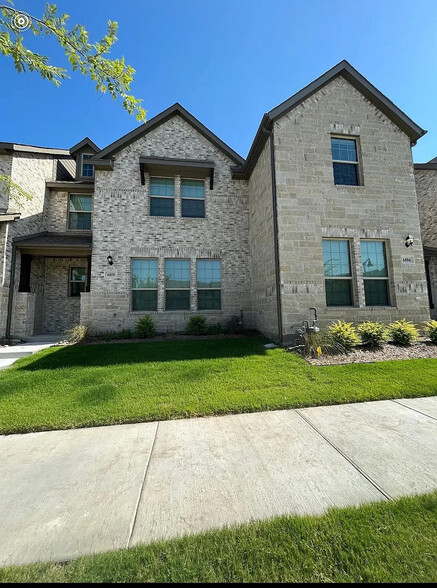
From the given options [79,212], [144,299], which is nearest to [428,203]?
[144,299]

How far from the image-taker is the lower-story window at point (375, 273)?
8.46 meters

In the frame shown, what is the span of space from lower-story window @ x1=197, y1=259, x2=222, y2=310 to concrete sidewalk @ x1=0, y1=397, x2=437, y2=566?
6983mm

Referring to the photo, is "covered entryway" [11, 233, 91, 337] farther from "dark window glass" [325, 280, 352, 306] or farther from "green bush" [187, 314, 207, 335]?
"dark window glass" [325, 280, 352, 306]

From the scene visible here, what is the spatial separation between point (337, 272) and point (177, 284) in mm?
5762

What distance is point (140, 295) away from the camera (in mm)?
10297

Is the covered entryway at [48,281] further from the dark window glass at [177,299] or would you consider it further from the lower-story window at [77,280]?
the dark window glass at [177,299]

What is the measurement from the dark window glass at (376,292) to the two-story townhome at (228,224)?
0.15 feet

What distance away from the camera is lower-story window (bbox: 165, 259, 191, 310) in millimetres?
10414

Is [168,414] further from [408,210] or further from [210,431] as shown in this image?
[408,210]

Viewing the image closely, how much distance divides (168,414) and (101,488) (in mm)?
1513

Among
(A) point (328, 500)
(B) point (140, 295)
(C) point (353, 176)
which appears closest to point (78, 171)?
(B) point (140, 295)

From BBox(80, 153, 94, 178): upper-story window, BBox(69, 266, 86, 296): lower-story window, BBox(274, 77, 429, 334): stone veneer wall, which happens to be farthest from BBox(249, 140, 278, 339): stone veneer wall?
BBox(80, 153, 94, 178): upper-story window

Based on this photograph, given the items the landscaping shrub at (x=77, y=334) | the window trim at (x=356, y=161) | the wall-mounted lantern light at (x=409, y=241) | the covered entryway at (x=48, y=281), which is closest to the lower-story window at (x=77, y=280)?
the covered entryway at (x=48, y=281)

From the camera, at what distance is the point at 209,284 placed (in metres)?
10.7
